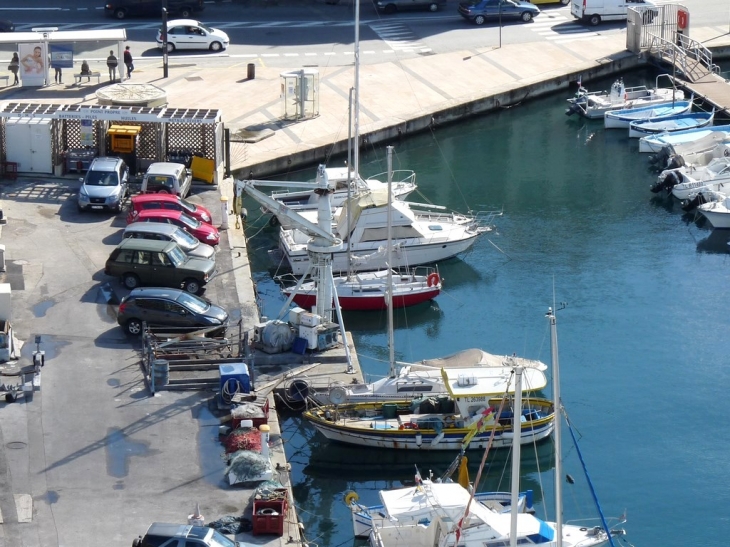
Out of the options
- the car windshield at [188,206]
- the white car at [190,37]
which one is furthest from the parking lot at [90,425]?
the white car at [190,37]

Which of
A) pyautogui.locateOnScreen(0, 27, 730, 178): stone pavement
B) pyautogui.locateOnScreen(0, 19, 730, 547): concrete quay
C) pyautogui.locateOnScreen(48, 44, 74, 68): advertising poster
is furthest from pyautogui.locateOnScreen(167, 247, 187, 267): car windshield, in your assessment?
pyautogui.locateOnScreen(48, 44, 74, 68): advertising poster

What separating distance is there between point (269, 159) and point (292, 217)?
19179 millimetres

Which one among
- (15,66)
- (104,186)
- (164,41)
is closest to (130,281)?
(104,186)

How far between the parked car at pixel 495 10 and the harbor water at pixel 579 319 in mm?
8981

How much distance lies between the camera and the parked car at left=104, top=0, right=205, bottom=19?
3091 inches

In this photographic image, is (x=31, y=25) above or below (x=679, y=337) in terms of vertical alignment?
above

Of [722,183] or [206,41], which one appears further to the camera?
[206,41]

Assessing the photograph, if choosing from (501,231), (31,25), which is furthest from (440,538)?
(31,25)

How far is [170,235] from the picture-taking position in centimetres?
4734

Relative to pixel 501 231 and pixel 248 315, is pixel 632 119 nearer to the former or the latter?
pixel 501 231

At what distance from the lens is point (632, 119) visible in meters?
70.9

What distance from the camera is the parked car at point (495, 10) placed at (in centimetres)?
8106

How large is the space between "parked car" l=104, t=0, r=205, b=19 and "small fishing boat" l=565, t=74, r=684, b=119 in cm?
2160

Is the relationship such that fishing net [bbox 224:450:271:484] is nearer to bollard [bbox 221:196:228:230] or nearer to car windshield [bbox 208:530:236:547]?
car windshield [bbox 208:530:236:547]
